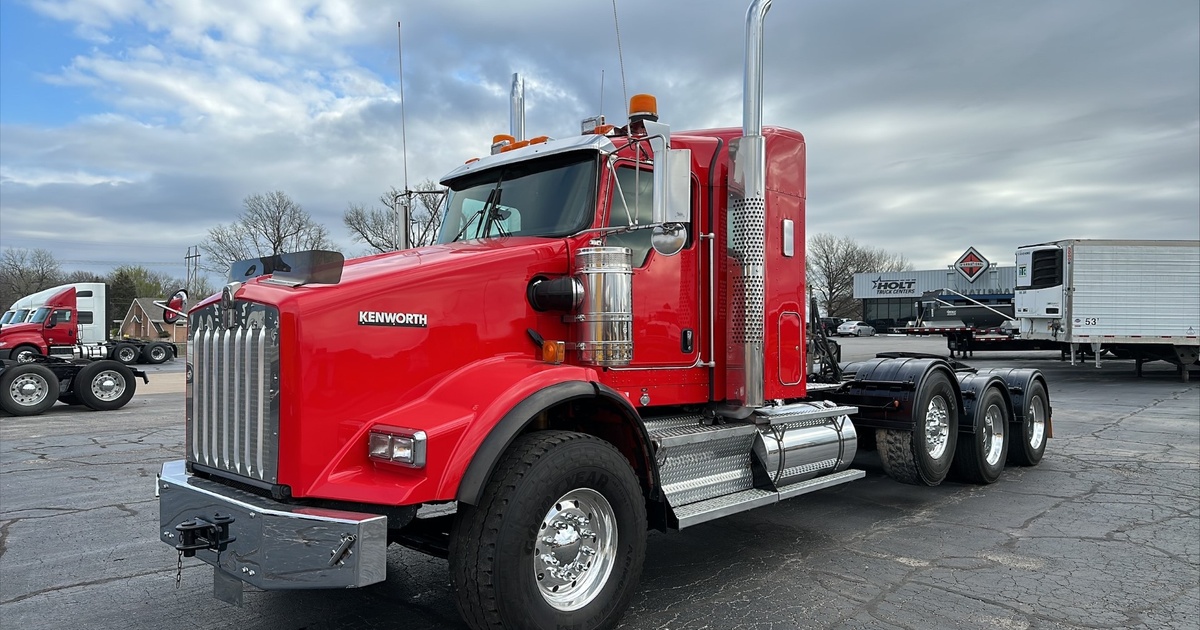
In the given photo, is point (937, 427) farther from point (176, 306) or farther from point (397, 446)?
point (176, 306)

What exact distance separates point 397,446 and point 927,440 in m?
5.45

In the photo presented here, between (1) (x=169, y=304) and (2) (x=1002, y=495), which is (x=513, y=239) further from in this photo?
(2) (x=1002, y=495)

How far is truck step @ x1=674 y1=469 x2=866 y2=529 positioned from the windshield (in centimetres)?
176

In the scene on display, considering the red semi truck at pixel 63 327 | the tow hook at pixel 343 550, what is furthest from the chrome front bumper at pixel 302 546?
the red semi truck at pixel 63 327

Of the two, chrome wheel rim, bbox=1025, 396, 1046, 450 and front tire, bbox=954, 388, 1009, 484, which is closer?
front tire, bbox=954, 388, 1009, 484

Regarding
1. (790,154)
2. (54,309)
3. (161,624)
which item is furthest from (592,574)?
(54,309)

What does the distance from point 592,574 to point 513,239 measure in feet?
6.39

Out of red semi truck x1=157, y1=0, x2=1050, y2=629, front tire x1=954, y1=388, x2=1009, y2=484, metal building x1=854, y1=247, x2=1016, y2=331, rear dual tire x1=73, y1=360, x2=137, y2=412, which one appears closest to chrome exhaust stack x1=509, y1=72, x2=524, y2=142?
red semi truck x1=157, y1=0, x2=1050, y2=629

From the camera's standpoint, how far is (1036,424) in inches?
340

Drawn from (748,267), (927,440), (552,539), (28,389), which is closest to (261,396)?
(552,539)

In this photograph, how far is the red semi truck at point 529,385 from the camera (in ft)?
11.0

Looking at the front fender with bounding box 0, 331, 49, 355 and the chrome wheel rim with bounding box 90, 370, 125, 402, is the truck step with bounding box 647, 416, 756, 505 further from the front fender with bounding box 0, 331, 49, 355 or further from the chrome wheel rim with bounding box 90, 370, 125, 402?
the front fender with bounding box 0, 331, 49, 355

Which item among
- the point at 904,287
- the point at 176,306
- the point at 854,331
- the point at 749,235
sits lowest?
the point at 854,331

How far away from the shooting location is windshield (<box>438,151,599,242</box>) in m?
4.60
